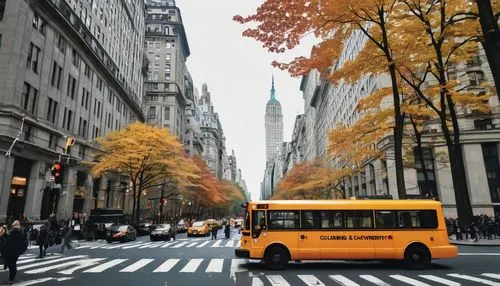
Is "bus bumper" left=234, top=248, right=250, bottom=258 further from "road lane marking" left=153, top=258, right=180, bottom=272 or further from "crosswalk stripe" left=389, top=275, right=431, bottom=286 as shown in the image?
"crosswalk stripe" left=389, top=275, right=431, bottom=286

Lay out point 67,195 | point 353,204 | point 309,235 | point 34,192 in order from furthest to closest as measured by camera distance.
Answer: point 67,195, point 34,192, point 353,204, point 309,235

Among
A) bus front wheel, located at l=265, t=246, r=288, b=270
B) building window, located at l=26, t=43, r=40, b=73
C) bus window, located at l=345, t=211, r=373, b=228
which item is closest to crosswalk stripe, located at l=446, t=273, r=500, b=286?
bus window, located at l=345, t=211, r=373, b=228

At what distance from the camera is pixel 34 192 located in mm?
31297

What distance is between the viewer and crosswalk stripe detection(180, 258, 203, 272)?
13.0 m

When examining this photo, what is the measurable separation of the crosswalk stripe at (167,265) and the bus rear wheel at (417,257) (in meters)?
9.53

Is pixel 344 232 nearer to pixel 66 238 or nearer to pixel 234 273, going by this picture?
pixel 234 273

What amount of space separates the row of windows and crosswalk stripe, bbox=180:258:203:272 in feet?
10.0

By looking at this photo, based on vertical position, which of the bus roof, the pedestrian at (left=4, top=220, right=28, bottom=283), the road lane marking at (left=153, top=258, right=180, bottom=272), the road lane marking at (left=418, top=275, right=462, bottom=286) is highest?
the bus roof

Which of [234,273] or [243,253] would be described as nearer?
[234,273]

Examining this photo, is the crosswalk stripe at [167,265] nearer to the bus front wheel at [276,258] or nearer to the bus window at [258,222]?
the bus window at [258,222]

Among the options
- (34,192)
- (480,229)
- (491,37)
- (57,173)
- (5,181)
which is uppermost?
(491,37)

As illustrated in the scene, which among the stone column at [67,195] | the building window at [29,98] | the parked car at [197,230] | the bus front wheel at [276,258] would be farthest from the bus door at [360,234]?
the stone column at [67,195]

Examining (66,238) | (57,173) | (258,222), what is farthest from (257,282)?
(66,238)

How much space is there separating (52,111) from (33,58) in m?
6.06
